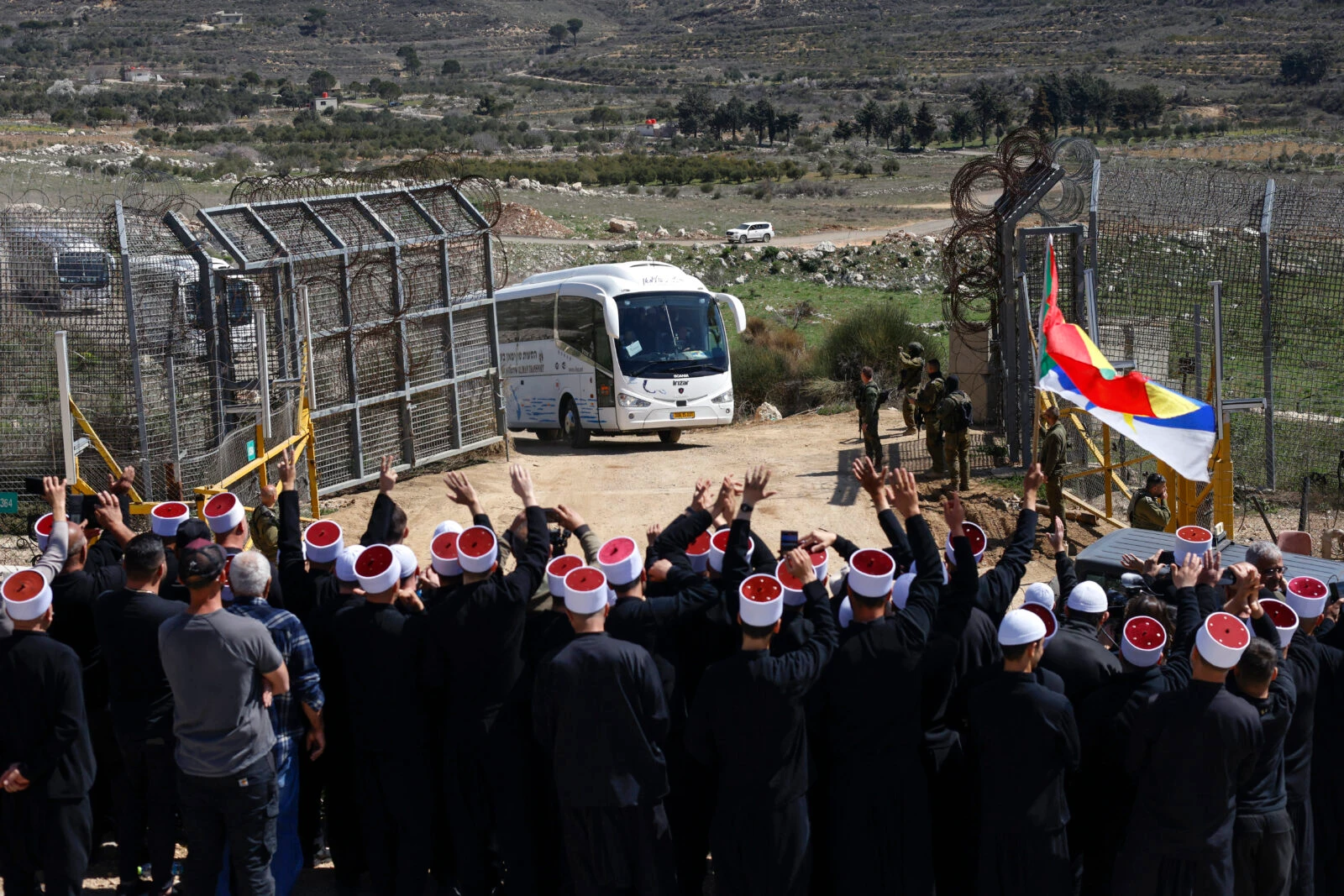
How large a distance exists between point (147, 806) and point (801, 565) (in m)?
3.33

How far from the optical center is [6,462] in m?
11.9

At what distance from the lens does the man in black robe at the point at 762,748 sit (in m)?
5.10

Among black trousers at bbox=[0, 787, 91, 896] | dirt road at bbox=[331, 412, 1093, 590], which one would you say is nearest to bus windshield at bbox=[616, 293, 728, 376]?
dirt road at bbox=[331, 412, 1093, 590]

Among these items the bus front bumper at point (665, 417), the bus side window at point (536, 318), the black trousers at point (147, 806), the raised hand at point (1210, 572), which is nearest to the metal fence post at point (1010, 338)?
the bus front bumper at point (665, 417)

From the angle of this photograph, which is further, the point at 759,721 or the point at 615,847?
the point at 615,847

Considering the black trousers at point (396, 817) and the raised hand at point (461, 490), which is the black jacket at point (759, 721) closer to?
the black trousers at point (396, 817)

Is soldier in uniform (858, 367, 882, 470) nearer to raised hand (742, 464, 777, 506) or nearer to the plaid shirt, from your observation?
raised hand (742, 464, 777, 506)

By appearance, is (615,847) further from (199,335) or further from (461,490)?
(199,335)

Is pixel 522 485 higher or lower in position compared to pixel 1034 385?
higher

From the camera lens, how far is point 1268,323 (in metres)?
12.9

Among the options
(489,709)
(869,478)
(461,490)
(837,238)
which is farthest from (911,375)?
(837,238)

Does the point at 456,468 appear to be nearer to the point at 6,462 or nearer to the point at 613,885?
the point at 6,462

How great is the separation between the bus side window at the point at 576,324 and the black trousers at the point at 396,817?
44.6 ft

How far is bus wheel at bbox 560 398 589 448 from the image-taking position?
19.7 meters
